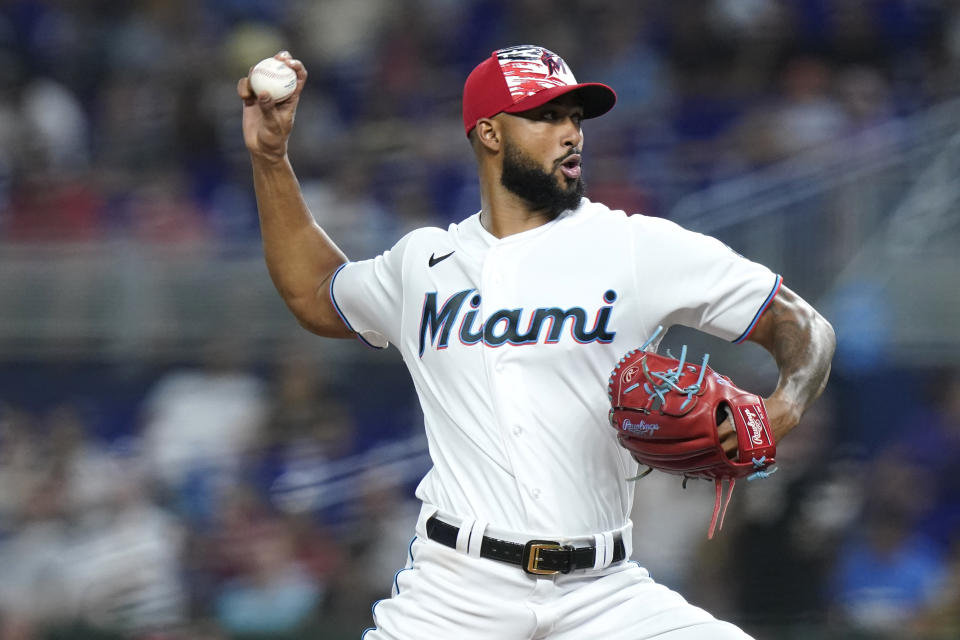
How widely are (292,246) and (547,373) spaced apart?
996 millimetres

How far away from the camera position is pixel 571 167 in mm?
3438

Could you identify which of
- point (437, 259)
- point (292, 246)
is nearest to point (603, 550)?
point (437, 259)

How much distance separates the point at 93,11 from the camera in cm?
902

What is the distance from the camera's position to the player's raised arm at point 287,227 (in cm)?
383

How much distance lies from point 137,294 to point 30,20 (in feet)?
8.30

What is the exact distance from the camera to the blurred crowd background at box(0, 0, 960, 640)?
20.7ft

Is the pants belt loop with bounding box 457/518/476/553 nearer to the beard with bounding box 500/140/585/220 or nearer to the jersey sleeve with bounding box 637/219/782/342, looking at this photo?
the jersey sleeve with bounding box 637/219/782/342

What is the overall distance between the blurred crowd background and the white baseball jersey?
114 inches

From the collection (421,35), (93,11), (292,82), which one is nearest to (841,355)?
(421,35)

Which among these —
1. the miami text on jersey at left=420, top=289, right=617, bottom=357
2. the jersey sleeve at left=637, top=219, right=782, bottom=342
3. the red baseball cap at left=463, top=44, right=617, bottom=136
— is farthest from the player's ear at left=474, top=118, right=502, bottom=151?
the jersey sleeve at left=637, top=219, right=782, bottom=342

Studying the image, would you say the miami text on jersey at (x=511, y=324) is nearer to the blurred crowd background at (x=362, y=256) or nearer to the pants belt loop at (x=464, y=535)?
the pants belt loop at (x=464, y=535)

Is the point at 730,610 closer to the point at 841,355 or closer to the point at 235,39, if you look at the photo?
the point at 841,355

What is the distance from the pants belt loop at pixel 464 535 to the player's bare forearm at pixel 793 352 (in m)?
0.71

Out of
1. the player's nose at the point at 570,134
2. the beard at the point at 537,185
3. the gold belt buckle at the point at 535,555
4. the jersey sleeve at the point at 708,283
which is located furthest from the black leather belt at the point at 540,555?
the player's nose at the point at 570,134
